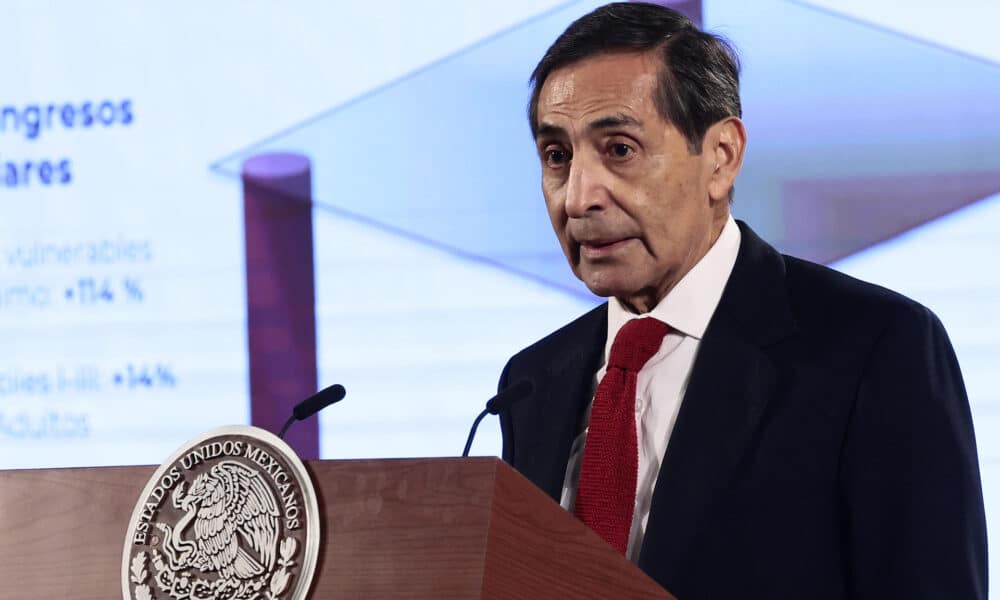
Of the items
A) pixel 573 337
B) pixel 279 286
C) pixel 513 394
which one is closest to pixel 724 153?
pixel 573 337

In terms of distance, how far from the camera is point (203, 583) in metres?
1.22

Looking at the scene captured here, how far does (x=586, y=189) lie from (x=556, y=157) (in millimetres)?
110

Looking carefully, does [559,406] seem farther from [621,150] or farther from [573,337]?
[621,150]

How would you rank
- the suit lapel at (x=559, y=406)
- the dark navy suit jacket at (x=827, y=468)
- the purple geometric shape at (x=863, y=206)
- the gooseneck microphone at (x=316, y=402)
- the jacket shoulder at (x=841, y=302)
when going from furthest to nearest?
the purple geometric shape at (x=863, y=206), the suit lapel at (x=559, y=406), the jacket shoulder at (x=841, y=302), the dark navy suit jacket at (x=827, y=468), the gooseneck microphone at (x=316, y=402)

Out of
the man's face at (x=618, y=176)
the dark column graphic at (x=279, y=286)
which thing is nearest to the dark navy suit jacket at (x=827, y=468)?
the man's face at (x=618, y=176)

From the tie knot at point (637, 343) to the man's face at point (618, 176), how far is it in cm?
6

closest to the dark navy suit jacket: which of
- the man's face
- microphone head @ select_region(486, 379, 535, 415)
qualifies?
the man's face

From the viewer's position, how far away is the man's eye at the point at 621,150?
5.82 feet

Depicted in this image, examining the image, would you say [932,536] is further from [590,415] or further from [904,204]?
[904,204]

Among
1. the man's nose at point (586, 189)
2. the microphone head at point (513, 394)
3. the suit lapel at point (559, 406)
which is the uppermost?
the man's nose at point (586, 189)

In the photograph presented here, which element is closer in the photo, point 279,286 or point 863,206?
point 863,206

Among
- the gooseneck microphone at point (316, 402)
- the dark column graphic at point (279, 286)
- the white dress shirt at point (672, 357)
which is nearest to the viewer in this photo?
the gooseneck microphone at point (316, 402)

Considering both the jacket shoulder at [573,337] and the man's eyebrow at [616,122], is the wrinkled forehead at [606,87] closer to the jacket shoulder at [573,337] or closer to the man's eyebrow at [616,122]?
the man's eyebrow at [616,122]

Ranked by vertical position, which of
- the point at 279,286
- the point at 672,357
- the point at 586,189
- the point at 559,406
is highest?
the point at 586,189
